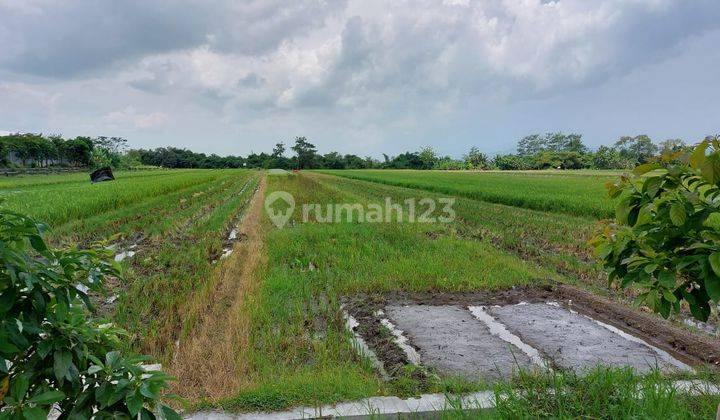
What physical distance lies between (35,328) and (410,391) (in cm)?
231

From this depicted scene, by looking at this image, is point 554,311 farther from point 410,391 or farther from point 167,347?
point 167,347

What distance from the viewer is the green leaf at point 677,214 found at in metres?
1.43

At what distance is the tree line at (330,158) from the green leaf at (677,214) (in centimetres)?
7533

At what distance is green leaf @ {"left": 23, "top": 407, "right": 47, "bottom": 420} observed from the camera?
126 centimetres

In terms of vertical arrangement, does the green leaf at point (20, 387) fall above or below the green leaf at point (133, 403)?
above

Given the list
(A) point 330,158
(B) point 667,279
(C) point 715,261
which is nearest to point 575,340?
(B) point 667,279

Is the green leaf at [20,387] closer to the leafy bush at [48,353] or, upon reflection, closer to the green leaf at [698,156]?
the leafy bush at [48,353]

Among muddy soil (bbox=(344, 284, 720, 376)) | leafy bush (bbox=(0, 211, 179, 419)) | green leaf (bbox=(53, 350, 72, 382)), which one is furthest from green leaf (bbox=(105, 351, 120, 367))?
muddy soil (bbox=(344, 284, 720, 376))

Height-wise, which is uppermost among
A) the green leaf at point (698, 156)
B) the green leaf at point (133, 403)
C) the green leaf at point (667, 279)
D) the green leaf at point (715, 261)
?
the green leaf at point (698, 156)

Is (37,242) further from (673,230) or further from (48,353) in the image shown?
(673,230)

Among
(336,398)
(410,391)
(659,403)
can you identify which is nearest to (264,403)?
(336,398)

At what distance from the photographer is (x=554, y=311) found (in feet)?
16.1

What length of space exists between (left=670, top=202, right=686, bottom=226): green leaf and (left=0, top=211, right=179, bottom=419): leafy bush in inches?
72.0

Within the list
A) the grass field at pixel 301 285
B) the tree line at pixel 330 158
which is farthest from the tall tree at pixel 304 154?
the grass field at pixel 301 285
